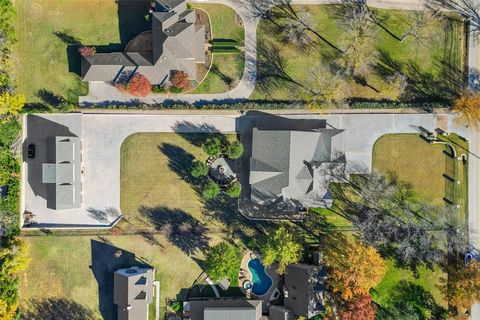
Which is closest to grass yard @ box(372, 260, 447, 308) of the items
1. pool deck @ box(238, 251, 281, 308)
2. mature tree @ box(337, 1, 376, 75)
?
pool deck @ box(238, 251, 281, 308)

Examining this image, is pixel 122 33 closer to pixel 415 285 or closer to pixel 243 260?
pixel 243 260

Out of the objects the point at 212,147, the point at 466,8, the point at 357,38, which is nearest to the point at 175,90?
the point at 212,147

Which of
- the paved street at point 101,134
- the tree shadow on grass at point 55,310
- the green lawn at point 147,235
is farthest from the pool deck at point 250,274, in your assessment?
the tree shadow on grass at point 55,310

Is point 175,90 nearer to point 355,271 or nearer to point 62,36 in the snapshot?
point 62,36

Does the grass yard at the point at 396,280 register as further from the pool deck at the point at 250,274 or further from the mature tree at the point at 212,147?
the mature tree at the point at 212,147

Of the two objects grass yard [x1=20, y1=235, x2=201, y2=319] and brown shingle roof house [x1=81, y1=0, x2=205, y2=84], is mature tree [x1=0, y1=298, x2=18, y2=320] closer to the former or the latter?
grass yard [x1=20, y1=235, x2=201, y2=319]
